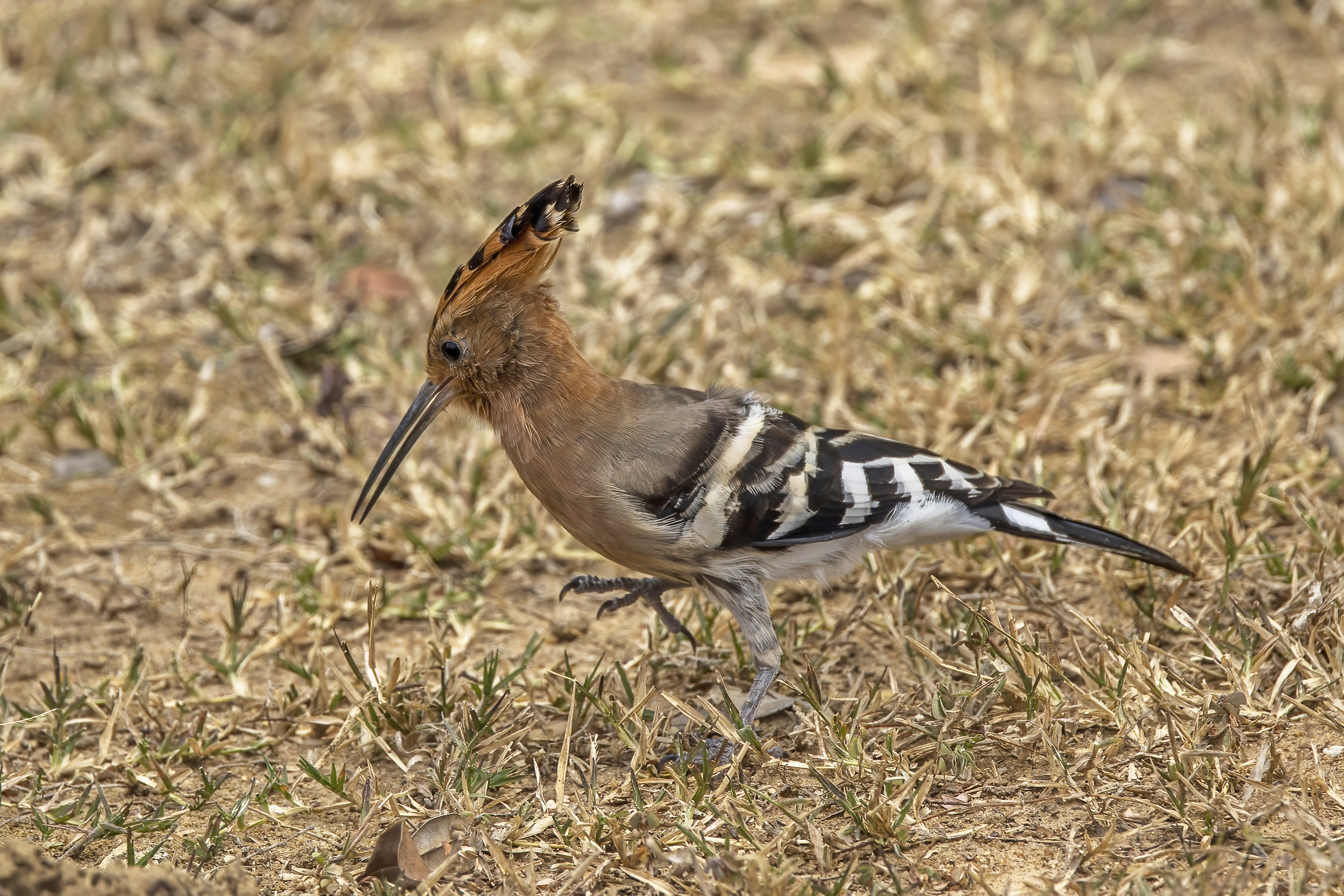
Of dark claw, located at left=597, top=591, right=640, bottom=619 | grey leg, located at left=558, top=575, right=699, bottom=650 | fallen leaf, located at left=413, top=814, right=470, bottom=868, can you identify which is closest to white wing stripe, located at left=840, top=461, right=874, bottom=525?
grey leg, located at left=558, top=575, right=699, bottom=650

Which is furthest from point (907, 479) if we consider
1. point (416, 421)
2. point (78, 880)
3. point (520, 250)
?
point (78, 880)

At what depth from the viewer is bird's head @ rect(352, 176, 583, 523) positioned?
3.39 meters

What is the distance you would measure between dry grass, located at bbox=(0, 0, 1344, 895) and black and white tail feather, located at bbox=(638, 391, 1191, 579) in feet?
0.76

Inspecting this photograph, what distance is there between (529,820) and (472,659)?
78 centimetres

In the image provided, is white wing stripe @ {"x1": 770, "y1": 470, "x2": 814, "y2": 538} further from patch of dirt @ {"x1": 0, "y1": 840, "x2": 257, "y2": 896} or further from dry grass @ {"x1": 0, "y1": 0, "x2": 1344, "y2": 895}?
patch of dirt @ {"x1": 0, "y1": 840, "x2": 257, "y2": 896}

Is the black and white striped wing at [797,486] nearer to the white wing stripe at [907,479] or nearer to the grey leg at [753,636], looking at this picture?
the white wing stripe at [907,479]

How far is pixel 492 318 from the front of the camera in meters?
3.52

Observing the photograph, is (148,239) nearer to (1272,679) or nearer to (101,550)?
(101,550)

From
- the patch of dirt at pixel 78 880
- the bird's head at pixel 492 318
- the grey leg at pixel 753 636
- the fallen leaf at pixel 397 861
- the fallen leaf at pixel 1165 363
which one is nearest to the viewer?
the patch of dirt at pixel 78 880

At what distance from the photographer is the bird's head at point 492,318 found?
11.1 ft

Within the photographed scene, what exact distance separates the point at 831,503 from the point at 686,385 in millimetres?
1374

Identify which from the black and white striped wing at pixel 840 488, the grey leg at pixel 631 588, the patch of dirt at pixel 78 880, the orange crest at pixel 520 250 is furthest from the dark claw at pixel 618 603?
the patch of dirt at pixel 78 880

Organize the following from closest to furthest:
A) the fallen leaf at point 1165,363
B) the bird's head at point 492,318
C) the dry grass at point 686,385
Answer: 1. the dry grass at point 686,385
2. the bird's head at point 492,318
3. the fallen leaf at point 1165,363

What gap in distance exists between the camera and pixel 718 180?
568 cm
